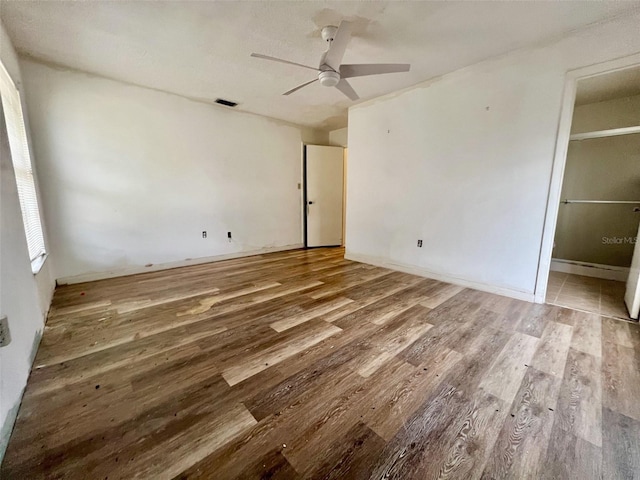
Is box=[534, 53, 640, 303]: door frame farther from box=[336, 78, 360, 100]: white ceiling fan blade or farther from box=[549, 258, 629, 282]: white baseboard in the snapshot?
box=[336, 78, 360, 100]: white ceiling fan blade

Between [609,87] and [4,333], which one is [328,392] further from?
[609,87]

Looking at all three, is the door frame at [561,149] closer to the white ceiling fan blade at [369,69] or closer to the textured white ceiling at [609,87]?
the textured white ceiling at [609,87]

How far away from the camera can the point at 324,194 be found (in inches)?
207

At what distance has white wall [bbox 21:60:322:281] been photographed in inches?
111

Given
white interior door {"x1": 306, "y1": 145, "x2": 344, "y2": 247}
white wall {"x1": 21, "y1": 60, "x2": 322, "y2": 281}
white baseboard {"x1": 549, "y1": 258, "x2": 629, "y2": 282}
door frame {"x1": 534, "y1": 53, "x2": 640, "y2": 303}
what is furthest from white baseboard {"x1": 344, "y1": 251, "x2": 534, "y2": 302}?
white wall {"x1": 21, "y1": 60, "x2": 322, "y2": 281}

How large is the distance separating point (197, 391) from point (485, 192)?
125 inches

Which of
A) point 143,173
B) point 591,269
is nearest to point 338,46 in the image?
point 143,173

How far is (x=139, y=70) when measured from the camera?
9.21ft

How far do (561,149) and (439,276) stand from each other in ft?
5.66

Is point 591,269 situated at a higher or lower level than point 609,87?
lower

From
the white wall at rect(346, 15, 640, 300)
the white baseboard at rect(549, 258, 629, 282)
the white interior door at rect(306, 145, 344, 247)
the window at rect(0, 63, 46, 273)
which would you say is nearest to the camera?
the window at rect(0, 63, 46, 273)

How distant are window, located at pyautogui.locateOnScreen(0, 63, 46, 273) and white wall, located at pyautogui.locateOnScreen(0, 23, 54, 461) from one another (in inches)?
21.6

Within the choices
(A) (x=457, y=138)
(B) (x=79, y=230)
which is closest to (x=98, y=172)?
(B) (x=79, y=230)

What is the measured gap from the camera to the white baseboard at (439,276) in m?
2.66
